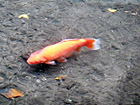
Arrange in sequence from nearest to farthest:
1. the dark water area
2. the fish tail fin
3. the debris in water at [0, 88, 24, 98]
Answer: the debris in water at [0, 88, 24, 98] → the dark water area → the fish tail fin

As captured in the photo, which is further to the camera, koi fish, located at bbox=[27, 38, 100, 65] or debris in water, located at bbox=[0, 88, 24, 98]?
koi fish, located at bbox=[27, 38, 100, 65]

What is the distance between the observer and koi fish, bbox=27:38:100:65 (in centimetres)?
327

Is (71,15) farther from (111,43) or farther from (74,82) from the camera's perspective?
(74,82)

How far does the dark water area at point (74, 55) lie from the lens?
3.20 meters

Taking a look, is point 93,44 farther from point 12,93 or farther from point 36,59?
point 12,93

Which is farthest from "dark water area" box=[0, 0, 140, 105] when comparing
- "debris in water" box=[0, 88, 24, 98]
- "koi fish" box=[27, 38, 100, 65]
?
"koi fish" box=[27, 38, 100, 65]

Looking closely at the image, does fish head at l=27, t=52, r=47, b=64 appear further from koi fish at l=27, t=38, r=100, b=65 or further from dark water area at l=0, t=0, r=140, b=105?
dark water area at l=0, t=0, r=140, b=105

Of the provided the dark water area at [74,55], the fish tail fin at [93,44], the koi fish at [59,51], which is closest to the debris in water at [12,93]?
the dark water area at [74,55]

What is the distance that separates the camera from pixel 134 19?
4754 mm

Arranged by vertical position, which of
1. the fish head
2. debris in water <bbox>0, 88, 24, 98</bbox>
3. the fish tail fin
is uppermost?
the fish tail fin

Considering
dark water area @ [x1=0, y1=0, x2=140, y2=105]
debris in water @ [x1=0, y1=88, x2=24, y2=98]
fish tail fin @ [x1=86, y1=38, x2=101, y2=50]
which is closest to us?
debris in water @ [x1=0, y1=88, x2=24, y2=98]

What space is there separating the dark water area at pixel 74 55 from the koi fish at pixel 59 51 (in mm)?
165

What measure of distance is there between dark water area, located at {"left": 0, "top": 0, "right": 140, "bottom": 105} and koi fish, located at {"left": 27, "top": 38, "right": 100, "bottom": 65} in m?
0.17

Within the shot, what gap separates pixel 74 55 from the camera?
3.70m
